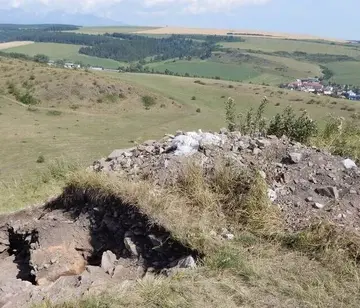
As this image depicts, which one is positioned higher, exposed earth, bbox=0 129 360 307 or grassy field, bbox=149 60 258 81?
exposed earth, bbox=0 129 360 307

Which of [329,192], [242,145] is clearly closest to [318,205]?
[329,192]

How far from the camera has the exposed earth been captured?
17.3 feet

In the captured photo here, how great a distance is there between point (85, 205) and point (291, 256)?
3.11 m

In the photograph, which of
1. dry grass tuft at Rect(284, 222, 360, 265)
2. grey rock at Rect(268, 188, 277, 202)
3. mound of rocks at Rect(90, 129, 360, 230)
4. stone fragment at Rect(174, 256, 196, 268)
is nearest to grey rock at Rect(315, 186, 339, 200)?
mound of rocks at Rect(90, 129, 360, 230)

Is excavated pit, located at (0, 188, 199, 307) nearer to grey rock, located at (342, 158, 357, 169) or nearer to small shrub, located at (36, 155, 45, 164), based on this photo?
grey rock, located at (342, 158, 357, 169)

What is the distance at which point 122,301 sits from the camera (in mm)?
4211

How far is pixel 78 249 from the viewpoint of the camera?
6250 mm

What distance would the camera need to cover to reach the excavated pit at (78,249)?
17.0 ft

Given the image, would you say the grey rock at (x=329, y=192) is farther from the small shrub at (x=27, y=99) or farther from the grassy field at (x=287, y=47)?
the grassy field at (x=287, y=47)

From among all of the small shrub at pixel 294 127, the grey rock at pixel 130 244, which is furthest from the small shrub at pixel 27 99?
the grey rock at pixel 130 244

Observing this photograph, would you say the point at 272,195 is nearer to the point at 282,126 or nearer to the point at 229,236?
the point at 229,236

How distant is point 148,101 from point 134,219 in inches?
1298

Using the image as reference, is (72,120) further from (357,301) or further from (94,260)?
(357,301)

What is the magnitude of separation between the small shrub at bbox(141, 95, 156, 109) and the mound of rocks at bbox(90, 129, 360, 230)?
30144 millimetres
